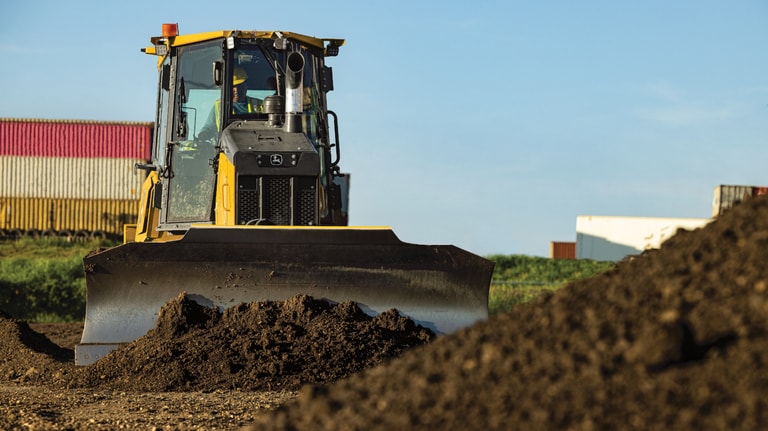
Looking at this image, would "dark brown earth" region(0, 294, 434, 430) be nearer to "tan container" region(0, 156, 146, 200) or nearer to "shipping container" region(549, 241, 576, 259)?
"tan container" region(0, 156, 146, 200)

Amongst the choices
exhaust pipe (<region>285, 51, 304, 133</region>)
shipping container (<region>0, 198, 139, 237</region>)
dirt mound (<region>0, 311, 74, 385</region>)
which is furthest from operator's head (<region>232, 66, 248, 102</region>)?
shipping container (<region>0, 198, 139, 237</region>)

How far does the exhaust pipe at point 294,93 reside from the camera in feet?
30.4

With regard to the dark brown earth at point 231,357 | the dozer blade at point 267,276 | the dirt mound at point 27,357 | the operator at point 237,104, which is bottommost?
the dirt mound at point 27,357

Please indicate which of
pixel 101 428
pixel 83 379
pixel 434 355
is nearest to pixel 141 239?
pixel 83 379

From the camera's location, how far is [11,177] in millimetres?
36656

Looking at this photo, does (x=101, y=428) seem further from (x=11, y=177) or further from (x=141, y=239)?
(x=11, y=177)

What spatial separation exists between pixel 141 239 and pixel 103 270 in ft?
7.93

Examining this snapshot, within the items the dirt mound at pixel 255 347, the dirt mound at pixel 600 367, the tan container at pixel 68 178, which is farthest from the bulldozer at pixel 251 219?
the tan container at pixel 68 178

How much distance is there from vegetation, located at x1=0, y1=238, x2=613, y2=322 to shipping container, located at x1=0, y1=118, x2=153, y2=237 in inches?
142

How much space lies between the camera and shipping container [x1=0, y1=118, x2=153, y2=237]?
34.4m

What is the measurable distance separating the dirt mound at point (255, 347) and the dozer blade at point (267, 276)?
122mm

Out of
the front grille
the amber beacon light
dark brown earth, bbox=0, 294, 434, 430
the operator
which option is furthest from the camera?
the amber beacon light

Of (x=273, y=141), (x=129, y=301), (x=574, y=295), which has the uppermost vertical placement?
(x=273, y=141)

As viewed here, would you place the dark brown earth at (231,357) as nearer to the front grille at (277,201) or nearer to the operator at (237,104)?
the front grille at (277,201)
